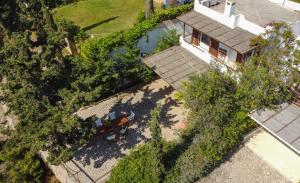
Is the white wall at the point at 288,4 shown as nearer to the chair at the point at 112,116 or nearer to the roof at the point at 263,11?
the roof at the point at 263,11

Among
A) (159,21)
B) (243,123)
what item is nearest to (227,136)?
(243,123)

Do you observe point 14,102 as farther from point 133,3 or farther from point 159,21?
point 133,3

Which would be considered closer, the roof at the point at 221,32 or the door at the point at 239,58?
the roof at the point at 221,32

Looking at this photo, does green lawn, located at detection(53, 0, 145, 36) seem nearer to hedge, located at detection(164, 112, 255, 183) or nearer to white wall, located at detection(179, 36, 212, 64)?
white wall, located at detection(179, 36, 212, 64)

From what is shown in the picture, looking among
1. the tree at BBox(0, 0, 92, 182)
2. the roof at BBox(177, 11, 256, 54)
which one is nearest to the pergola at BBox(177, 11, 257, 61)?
the roof at BBox(177, 11, 256, 54)

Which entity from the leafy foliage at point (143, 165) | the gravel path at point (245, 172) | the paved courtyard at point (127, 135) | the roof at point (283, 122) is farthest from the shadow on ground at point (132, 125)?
the roof at point (283, 122)

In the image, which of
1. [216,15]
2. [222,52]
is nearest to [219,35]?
[222,52]
